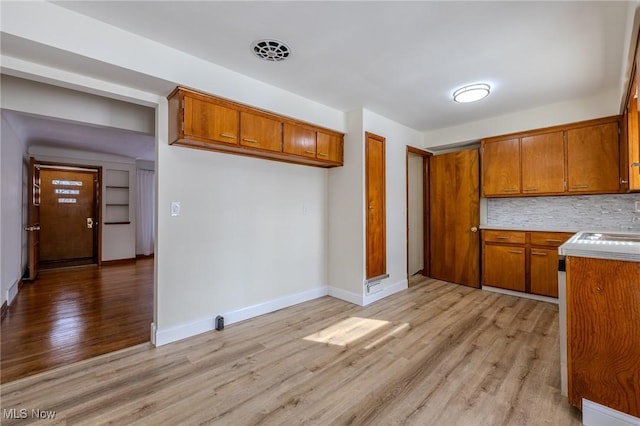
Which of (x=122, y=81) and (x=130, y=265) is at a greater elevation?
(x=122, y=81)

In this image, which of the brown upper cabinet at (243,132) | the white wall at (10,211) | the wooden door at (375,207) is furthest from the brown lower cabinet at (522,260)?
the white wall at (10,211)

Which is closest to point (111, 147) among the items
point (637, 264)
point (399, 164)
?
point (399, 164)

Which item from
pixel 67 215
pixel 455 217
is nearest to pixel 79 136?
pixel 67 215

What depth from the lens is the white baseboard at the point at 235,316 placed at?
250cm

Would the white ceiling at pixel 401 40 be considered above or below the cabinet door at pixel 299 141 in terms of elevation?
above

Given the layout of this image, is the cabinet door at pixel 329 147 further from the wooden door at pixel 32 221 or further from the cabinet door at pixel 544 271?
the wooden door at pixel 32 221

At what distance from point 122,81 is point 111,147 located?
397 cm

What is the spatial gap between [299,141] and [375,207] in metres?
1.38

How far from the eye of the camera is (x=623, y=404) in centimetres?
146

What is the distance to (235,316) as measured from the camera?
295cm

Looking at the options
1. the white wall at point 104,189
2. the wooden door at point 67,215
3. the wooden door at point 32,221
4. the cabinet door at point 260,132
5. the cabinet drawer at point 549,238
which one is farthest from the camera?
the wooden door at point 67,215

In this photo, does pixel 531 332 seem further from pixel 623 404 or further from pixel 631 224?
pixel 631 224

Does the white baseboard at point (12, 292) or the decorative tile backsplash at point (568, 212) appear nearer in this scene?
the decorative tile backsplash at point (568, 212)

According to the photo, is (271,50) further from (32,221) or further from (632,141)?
(32,221)
